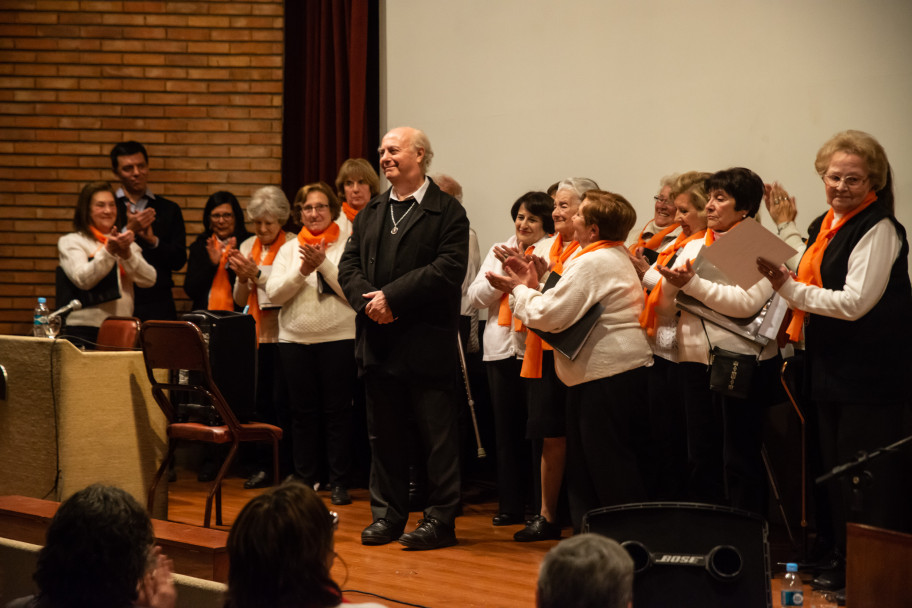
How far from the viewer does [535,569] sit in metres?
3.70

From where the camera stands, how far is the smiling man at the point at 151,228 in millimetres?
5887

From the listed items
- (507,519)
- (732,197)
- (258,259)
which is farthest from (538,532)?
(258,259)

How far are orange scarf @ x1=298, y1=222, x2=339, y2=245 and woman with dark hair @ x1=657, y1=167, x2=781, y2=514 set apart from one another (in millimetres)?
2135

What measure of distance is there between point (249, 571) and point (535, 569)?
2207mm

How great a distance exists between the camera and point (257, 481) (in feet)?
17.9

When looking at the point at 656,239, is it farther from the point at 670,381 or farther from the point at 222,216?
the point at 222,216

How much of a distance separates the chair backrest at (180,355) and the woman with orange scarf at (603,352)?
1296mm

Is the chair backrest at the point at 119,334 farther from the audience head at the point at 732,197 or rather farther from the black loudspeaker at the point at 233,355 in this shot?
the audience head at the point at 732,197

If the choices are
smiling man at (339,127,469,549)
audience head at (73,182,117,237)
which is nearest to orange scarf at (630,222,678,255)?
smiling man at (339,127,469,549)

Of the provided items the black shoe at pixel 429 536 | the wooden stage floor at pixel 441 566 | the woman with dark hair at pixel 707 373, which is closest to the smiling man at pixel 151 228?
the wooden stage floor at pixel 441 566

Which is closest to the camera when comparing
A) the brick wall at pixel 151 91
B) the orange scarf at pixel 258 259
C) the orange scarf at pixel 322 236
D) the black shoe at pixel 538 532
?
the black shoe at pixel 538 532

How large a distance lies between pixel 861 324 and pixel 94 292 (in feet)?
13.3

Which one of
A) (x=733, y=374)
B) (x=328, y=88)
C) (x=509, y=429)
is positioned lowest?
(x=509, y=429)

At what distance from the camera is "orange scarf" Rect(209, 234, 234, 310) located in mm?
5797
